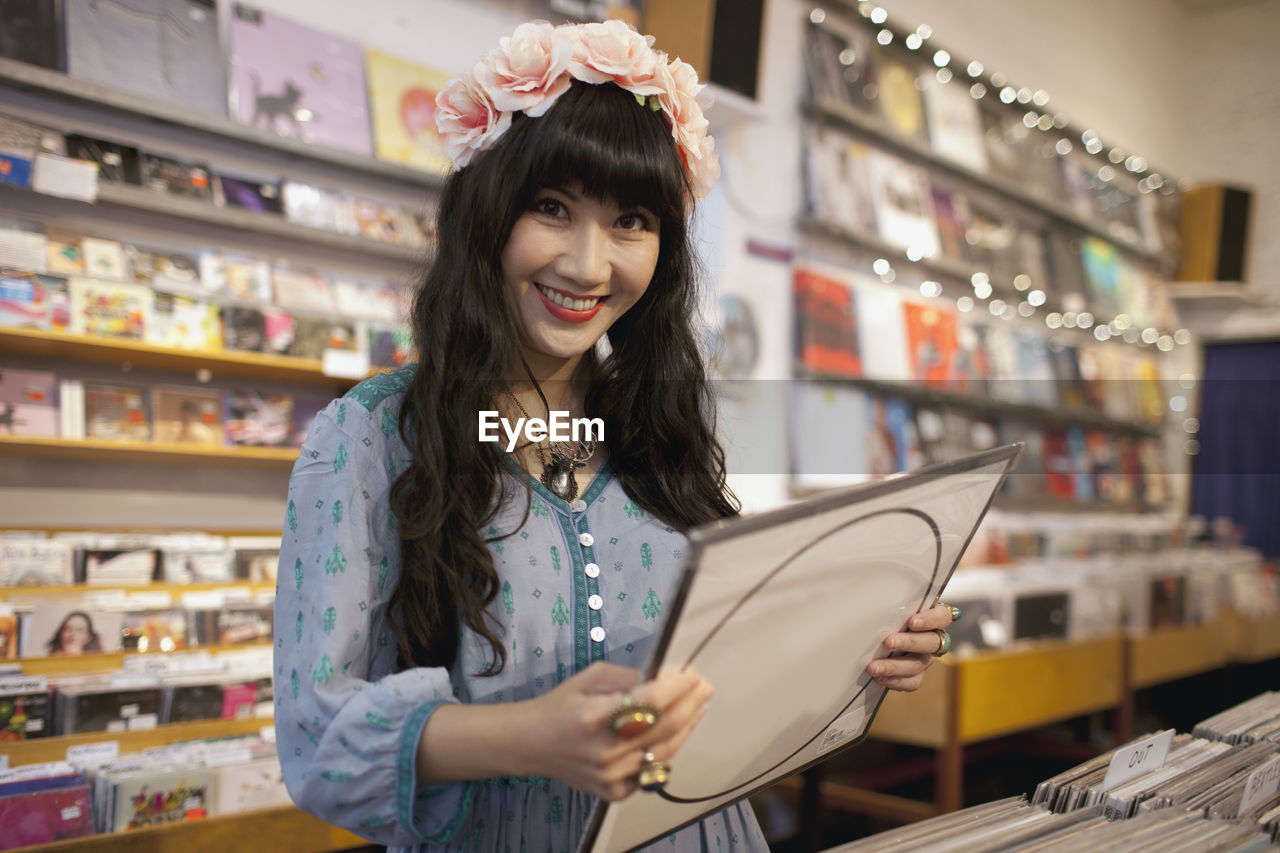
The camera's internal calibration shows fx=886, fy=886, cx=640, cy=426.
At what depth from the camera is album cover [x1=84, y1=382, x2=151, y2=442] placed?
214 centimetres

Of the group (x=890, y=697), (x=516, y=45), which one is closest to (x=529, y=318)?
(x=516, y=45)

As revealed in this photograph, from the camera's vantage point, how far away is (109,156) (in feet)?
7.05

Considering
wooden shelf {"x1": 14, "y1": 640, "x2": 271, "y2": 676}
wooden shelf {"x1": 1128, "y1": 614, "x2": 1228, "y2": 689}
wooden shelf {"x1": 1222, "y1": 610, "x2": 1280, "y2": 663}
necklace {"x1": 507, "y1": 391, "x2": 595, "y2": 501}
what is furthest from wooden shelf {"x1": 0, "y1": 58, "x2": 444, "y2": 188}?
wooden shelf {"x1": 1222, "y1": 610, "x2": 1280, "y2": 663}

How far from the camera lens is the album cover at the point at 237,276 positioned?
2283mm

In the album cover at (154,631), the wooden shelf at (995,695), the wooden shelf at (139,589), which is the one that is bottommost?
the wooden shelf at (995,695)

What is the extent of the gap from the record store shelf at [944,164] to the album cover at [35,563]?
10.1 ft

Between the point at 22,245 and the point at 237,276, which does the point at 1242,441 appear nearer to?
the point at 237,276

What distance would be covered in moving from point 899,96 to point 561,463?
3606mm

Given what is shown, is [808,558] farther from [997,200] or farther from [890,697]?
[997,200]

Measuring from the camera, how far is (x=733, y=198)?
353 centimetres

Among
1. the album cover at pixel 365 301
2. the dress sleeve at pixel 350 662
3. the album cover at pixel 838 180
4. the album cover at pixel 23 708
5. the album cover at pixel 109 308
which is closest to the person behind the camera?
the dress sleeve at pixel 350 662

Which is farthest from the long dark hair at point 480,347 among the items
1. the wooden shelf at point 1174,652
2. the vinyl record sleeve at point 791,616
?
the wooden shelf at point 1174,652

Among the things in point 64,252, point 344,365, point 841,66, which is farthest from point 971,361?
point 64,252

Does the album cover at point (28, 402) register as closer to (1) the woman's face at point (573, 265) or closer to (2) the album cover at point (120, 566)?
(2) the album cover at point (120, 566)
